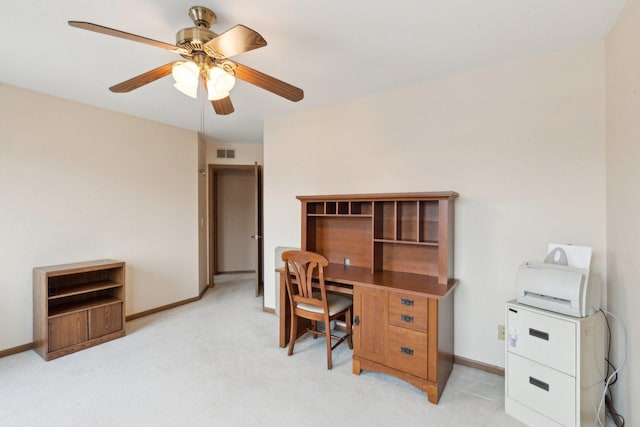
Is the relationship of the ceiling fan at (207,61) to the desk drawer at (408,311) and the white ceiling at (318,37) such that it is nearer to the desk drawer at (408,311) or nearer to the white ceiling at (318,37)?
the white ceiling at (318,37)

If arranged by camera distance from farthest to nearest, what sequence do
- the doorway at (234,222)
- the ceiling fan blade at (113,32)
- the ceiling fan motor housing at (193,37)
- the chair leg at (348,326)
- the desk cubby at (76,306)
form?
the doorway at (234,222)
the chair leg at (348,326)
the desk cubby at (76,306)
the ceiling fan motor housing at (193,37)
the ceiling fan blade at (113,32)

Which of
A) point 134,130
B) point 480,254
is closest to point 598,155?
point 480,254

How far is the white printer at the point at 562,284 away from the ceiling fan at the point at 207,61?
6.18ft

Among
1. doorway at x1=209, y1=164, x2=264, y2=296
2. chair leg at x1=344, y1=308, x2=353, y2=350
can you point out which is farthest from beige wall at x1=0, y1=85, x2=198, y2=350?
chair leg at x1=344, y1=308, x2=353, y2=350

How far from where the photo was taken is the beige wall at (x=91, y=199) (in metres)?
2.64

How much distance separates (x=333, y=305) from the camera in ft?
8.36

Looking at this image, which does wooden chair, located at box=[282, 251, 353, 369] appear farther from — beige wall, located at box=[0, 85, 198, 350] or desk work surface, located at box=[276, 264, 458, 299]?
beige wall, located at box=[0, 85, 198, 350]

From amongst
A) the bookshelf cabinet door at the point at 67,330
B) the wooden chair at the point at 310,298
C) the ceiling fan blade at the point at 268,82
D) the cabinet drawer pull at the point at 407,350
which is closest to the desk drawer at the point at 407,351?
the cabinet drawer pull at the point at 407,350

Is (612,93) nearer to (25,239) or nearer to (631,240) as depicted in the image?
(631,240)

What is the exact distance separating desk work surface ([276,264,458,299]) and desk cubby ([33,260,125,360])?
6.02ft

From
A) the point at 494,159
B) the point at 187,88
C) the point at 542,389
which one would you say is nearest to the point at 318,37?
the point at 187,88

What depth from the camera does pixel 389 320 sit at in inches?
85.5

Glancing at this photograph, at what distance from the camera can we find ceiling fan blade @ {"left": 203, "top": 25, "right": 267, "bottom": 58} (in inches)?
52.7

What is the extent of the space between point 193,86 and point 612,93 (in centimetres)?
261
